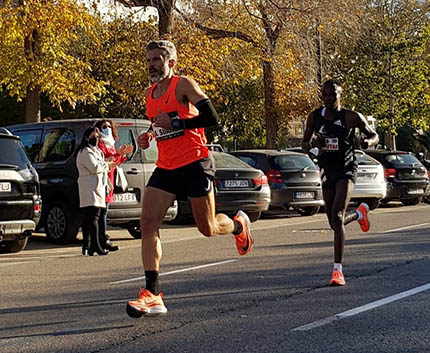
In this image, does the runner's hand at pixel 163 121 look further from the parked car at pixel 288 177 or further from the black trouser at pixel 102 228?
the parked car at pixel 288 177

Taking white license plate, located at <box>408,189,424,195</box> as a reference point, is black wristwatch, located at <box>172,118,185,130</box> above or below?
above

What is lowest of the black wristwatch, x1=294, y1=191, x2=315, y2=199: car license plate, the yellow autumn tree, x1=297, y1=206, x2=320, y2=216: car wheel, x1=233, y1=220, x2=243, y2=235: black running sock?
x1=297, y1=206, x2=320, y2=216: car wheel

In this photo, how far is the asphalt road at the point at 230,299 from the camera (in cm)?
617

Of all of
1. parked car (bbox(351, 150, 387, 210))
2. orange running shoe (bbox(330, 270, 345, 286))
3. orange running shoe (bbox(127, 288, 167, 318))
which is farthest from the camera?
parked car (bbox(351, 150, 387, 210))

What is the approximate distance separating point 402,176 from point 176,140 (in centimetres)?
1789

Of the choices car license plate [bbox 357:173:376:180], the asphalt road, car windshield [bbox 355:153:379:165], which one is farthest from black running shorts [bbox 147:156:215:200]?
car windshield [bbox 355:153:379:165]

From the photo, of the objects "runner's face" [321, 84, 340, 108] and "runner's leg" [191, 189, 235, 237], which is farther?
"runner's face" [321, 84, 340, 108]

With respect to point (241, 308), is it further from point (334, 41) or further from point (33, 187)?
point (334, 41)

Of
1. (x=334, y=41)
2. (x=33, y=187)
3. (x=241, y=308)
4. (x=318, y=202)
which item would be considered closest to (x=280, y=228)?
(x=318, y=202)

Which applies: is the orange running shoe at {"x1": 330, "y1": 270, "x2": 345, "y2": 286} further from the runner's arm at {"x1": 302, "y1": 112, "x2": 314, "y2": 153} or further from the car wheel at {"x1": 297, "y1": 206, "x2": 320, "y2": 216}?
the car wheel at {"x1": 297, "y1": 206, "x2": 320, "y2": 216}

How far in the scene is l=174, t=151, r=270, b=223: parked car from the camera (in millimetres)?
17609

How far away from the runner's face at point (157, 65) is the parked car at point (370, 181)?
15.1 metres

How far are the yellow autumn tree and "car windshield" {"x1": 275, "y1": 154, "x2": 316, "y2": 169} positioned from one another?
465 cm

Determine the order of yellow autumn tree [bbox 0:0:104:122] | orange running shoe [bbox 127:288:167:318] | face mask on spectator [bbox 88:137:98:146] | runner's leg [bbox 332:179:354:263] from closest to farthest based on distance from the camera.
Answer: orange running shoe [bbox 127:288:167:318]
runner's leg [bbox 332:179:354:263]
face mask on spectator [bbox 88:137:98:146]
yellow autumn tree [bbox 0:0:104:122]
